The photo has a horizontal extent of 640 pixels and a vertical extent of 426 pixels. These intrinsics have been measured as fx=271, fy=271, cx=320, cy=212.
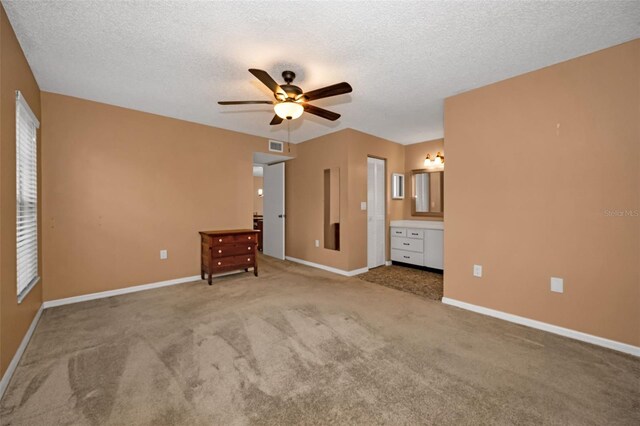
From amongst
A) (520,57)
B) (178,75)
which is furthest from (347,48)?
(178,75)

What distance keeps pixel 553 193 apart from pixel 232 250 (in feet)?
13.4

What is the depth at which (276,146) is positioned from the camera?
213 inches

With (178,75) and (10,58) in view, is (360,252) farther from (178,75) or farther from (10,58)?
(10,58)

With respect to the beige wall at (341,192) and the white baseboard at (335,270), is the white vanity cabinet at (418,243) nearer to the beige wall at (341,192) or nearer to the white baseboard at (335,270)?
the beige wall at (341,192)

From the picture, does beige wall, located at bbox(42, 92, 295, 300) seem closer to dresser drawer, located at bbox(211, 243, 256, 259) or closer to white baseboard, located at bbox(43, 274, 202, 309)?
white baseboard, located at bbox(43, 274, 202, 309)

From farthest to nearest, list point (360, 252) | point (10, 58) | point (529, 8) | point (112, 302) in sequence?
point (360, 252)
point (112, 302)
point (10, 58)
point (529, 8)

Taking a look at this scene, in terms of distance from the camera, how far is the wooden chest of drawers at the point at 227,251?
13.5ft

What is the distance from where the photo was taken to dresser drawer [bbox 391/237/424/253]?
198 inches

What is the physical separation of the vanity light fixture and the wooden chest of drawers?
3.58 metres

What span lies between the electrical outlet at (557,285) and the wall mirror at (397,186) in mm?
3260

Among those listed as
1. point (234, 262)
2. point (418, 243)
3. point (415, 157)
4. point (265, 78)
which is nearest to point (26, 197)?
point (234, 262)

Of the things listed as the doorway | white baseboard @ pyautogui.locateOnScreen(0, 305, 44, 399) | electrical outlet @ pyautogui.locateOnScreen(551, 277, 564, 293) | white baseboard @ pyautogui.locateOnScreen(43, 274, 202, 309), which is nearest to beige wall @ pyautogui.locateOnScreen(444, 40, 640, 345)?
electrical outlet @ pyautogui.locateOnScreen(551, 277, 564, 293)

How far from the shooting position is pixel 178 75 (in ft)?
9.26

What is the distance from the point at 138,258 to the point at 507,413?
4.34m
